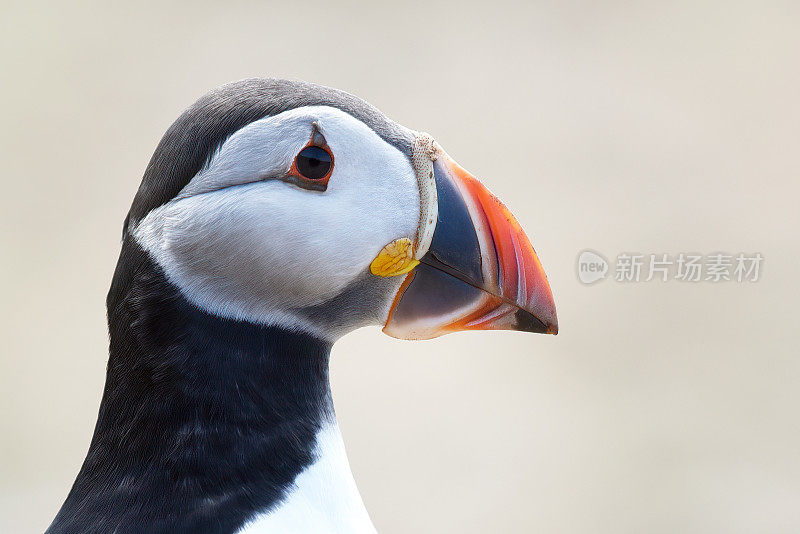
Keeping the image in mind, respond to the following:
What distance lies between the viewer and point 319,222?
1.02 m

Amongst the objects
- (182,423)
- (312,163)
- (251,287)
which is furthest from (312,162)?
(182,423)

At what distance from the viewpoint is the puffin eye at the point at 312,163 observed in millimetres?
1017

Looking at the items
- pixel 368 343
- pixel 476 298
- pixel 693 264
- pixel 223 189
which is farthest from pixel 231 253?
pixel 693 264

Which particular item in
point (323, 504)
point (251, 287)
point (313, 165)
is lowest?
point (323, 504)

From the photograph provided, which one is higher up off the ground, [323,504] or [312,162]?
[312,162]

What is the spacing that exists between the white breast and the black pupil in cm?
31

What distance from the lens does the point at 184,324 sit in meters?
1.04

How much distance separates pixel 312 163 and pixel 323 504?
0.39 m

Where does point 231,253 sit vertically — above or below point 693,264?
above

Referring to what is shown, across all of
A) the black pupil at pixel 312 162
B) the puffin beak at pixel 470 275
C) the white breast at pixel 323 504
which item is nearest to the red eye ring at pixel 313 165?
the black pupil at pixel 312 162

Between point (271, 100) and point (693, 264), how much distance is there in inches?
128

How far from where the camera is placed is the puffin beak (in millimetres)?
1108

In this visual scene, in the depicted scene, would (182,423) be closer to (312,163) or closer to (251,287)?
(251,287)

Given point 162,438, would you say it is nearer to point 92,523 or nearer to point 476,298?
point 92,523
